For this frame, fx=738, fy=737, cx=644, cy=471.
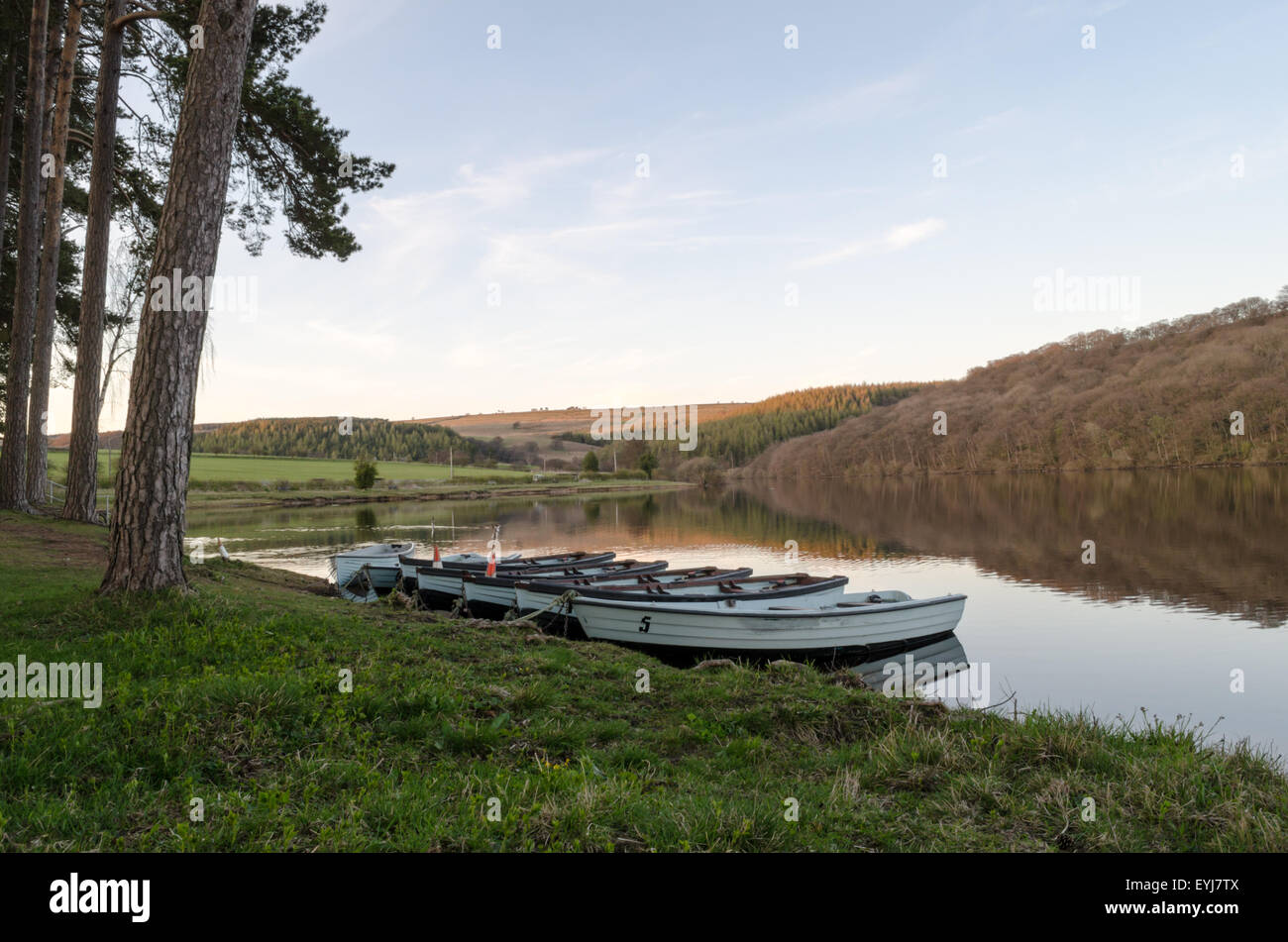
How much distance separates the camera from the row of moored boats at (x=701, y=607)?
12578 millimetres

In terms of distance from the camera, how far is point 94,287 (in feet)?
49.1

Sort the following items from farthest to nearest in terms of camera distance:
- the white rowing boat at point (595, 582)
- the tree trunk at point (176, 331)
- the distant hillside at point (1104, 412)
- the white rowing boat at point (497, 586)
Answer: the distant hillside at point (1104, 412) → the white rowing boat at point (497, 586) → the white rowing boat at point (595, 582) → the tree trunk at point (176, 331)

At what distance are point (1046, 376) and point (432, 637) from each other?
15880 cm

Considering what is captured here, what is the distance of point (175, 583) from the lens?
8.12m

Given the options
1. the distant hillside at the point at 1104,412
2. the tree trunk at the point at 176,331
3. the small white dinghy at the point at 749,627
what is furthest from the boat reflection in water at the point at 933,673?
the distant hillside at the point at 1104,412

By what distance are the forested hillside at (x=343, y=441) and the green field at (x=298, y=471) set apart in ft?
23.3

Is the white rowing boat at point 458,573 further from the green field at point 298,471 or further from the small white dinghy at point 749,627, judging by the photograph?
the green field at point 298,471

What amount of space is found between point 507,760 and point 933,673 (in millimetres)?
9879

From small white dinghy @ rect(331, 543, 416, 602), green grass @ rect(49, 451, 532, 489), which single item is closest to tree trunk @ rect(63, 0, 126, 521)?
small white dinghy @ rect(331, 543, 416, 602)

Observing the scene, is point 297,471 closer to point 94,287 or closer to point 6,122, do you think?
point 6,122

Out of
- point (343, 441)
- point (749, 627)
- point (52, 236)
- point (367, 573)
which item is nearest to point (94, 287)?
point (52, 236)

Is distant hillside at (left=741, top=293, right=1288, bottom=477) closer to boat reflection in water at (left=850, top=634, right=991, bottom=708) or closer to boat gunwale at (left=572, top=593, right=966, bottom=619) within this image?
boat reflection in water at (left=850, top=634, right=991, bottom=708)
